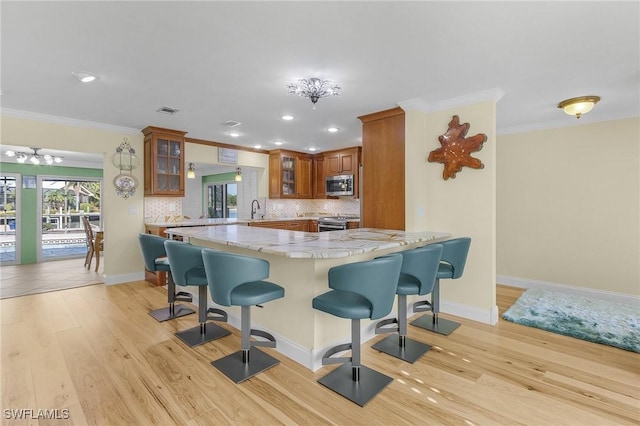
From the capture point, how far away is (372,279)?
2016mm

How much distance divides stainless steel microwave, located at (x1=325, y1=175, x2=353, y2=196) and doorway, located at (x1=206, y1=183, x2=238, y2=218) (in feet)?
12.3

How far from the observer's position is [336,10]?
1.87 m

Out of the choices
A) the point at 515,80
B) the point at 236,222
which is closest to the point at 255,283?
the point at 515,80

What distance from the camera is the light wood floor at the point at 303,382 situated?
1.87 metres

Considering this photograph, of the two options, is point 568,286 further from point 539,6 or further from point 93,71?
point 93,71

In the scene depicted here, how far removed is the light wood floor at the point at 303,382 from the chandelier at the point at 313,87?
2.39m

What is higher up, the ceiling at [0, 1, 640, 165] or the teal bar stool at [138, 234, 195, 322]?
the ceiling at [0, 1, 640, 165]

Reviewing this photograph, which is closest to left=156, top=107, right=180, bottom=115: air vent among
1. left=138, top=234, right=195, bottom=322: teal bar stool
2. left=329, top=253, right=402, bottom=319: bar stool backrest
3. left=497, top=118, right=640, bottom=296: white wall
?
left=138, top=234, right=195, bottom=322: teal bar stool

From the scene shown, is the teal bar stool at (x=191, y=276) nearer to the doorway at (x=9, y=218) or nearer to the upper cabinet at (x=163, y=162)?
the upper cabinet at (x=163, y=162)

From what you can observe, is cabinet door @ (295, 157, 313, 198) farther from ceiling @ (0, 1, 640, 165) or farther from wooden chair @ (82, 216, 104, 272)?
wooden chair @ (82, 216, 104, 272)

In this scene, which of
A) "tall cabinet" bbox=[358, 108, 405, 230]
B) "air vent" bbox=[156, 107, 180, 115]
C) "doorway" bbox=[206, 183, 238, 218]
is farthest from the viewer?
"doorway" bbox=[206, 183, 238, 218]

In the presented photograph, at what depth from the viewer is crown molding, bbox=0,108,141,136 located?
390 cm

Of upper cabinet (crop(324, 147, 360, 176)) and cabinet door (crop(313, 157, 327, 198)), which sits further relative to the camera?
cabinet door (crop(313, 157, 327, 198))

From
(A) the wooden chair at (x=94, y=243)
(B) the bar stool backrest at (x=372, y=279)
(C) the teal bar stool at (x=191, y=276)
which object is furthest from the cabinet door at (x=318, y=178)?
(B) the bar stool backrest at (x=372, y=279)
